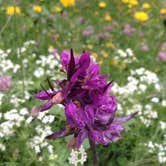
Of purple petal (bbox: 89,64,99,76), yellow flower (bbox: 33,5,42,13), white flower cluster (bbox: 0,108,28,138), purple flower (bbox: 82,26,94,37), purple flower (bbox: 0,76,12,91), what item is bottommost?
Result: purple petal (bbox: 89,64,99,76)

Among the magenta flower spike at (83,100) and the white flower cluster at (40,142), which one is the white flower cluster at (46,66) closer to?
the white flower cluster at (40,142)

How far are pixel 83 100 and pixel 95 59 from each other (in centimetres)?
264

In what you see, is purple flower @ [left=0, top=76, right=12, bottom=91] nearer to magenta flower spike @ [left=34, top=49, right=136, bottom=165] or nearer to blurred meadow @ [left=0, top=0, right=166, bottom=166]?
blurred meadow @ [left=0, top=0, right=166, bottom=166]

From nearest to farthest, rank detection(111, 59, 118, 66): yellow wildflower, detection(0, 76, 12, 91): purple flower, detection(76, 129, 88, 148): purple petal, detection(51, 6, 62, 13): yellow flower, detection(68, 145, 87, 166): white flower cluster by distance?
detection(76, 129, 88, 148): purple petal
detection(68, 145, 87, 166): white flower cluster
detection(0, 76, 12, 91): purple flower
detection(111, 59, 118, 66): yellow wildflower
detection(51, 6, 62, 13): yellow flower

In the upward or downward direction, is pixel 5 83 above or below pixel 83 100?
above

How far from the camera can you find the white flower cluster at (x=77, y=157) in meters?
1.84

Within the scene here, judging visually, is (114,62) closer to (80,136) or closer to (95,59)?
(95,59)

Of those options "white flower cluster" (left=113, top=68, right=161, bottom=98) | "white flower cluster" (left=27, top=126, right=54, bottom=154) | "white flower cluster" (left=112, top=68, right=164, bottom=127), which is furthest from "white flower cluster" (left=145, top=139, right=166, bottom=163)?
"white flower cluster" (left=27, top=126, right=54, bottom=154)

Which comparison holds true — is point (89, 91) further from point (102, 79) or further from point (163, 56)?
point (163, 56)

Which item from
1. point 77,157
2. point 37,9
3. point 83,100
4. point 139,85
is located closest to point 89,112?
point 83,100

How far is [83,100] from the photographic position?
1.48 metres

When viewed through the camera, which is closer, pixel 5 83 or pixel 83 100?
pixel 83 100

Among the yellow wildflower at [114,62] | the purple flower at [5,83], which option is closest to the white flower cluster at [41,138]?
the purple flower at [5,83]

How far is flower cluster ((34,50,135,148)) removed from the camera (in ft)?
4.71
